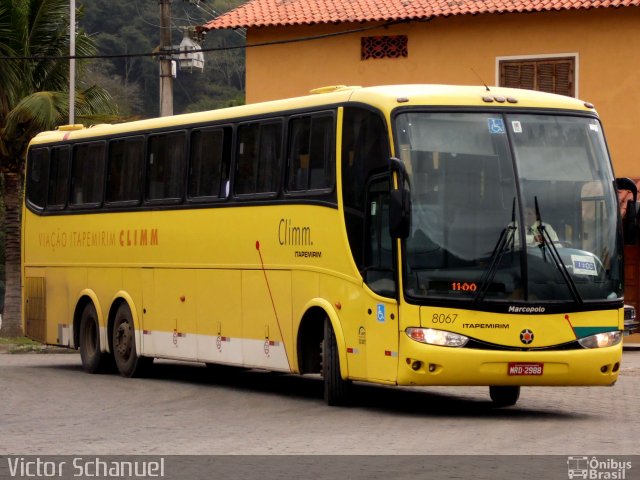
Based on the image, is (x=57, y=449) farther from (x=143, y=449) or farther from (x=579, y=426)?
(x=579, y=426)

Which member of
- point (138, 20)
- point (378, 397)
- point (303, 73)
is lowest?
point (378, 397)

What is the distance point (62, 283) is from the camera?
77.6 ft

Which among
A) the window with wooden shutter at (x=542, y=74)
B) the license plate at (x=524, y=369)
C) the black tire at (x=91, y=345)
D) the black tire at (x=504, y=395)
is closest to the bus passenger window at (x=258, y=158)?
the black tire at (x=504, y=395)

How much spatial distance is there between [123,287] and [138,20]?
225ft

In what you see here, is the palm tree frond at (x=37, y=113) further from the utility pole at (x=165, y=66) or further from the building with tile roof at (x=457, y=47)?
the utility pole at (x=165, y=66)

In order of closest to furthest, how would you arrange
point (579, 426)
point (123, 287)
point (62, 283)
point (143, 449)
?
1. point (143, 449)
2. point (579, 426)
3. point (123, 287)
4. point (62, 283)

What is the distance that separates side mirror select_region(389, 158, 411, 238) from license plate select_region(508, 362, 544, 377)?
1.60 m

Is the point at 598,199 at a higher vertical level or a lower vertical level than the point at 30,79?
lower

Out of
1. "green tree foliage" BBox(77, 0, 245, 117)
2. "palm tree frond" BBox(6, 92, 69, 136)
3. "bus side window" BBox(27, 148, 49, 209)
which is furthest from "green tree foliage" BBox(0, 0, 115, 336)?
"green tree foliage" BBox(77, 0, 245, 117)

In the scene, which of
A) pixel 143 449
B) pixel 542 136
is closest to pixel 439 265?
pixel 542 136

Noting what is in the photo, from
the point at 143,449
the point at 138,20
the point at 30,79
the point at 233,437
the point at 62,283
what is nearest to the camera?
the point at 143,449

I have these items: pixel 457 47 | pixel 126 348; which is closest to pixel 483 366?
pixel 126 348

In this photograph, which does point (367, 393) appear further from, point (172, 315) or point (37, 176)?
point (37, 176)

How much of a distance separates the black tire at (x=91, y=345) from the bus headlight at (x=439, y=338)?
331 inches
